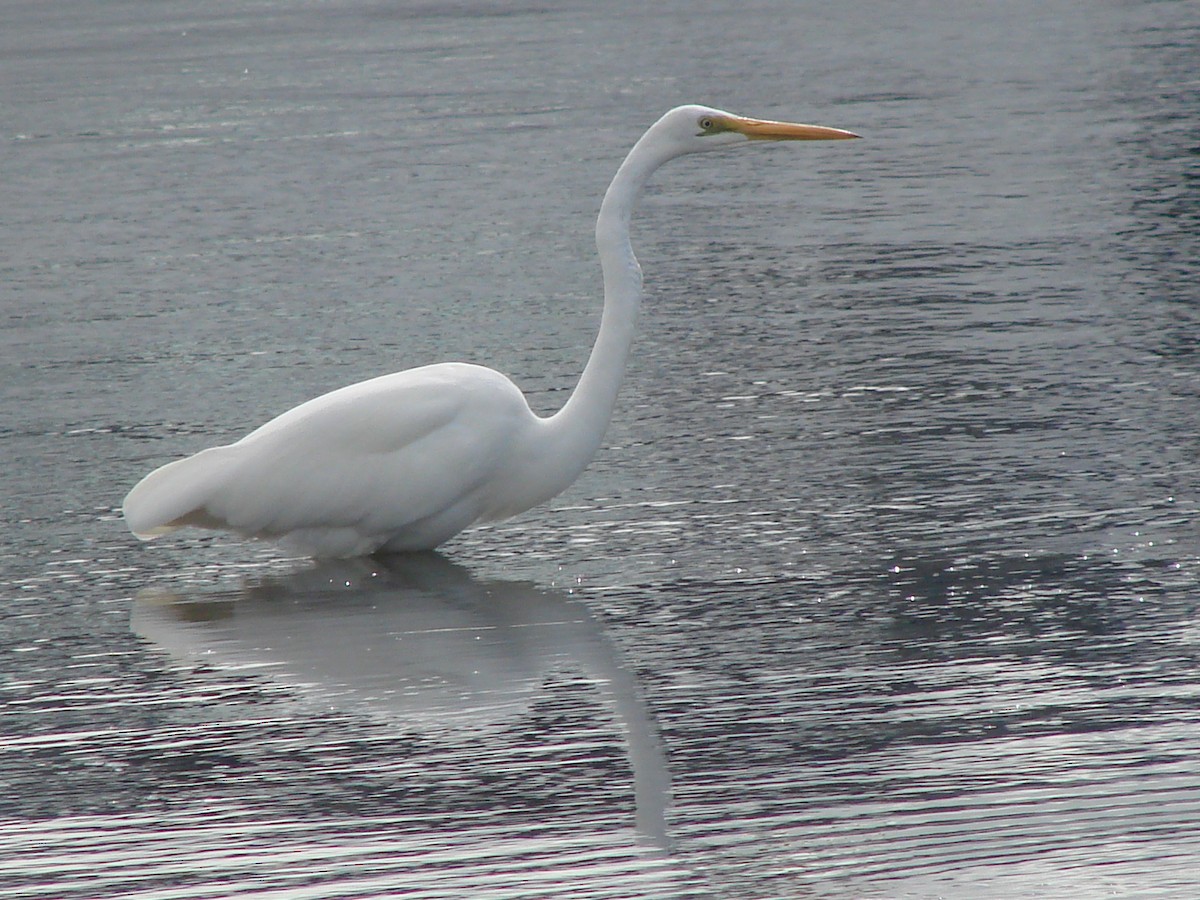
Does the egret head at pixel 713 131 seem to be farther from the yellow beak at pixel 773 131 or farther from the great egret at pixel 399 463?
the great egret at pixel 399 463

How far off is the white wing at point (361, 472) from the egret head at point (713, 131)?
106cm

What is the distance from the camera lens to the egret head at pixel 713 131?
22.2ft

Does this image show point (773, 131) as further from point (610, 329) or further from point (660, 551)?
point (660, 551)

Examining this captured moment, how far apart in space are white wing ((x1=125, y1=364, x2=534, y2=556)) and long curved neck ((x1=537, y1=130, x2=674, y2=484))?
0.16 metres

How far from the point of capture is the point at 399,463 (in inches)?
251

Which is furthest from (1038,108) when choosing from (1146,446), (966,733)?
Answer: (966,733)

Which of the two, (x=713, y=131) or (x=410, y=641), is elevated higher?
(x=713, y=131)

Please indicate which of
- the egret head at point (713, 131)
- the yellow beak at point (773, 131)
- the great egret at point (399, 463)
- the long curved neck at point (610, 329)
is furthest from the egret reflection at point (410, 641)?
the yellow beak at point (773, 131)

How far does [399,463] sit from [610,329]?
0.86 metres

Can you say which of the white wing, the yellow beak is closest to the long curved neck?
the white wing

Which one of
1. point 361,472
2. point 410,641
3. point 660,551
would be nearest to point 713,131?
point 660,551

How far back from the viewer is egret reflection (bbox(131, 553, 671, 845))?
518 centimetres

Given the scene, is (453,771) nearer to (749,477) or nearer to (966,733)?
(966,733)

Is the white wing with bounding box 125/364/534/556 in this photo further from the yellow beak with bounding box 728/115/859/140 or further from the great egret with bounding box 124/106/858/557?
the yellow beak with bounding box 728/115/859/140
